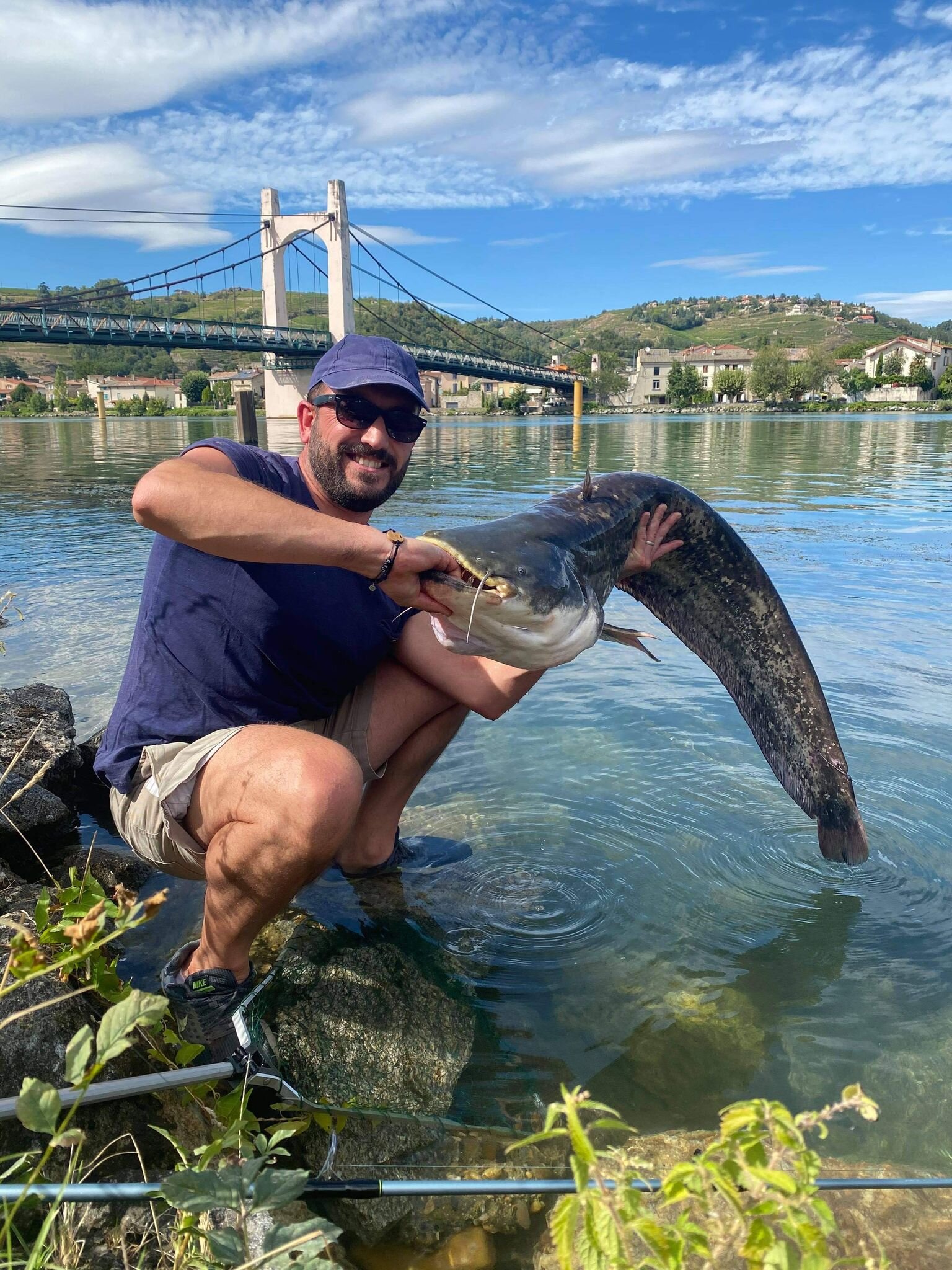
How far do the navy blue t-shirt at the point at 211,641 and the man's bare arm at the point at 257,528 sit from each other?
12.4 inches

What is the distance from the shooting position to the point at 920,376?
9706 centimetres

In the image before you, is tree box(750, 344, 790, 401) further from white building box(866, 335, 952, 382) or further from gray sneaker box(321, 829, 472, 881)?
gray sneaker box(321, 829, 472, 881)

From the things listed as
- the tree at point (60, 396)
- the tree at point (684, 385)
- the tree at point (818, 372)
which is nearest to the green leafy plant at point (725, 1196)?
the tree at point (818, 372)

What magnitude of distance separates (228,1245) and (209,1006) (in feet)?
3.35

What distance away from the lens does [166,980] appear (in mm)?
2400

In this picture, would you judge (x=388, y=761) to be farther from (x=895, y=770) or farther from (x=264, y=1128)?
(x=895, y=770)

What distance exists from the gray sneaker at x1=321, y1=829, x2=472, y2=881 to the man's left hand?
1239 mm

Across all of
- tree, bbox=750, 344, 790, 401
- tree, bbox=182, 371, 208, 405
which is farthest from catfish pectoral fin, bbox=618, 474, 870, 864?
tree, bbox=182, 371, 208, 405

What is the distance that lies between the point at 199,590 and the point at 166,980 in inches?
41.3

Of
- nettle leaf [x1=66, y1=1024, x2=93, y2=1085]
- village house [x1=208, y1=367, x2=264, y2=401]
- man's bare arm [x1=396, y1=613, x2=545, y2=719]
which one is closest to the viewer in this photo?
nettle leaf [x1=66, y1=1024, x2=93, y2=1085]

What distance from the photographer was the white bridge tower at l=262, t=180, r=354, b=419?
53.7m

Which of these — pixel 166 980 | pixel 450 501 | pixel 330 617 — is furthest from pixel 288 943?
pixel 450 501

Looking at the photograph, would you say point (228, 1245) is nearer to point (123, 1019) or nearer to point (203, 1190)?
point (203, 1190)

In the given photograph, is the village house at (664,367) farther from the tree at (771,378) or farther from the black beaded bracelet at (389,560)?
the black beaded bracelet at (389,560)
